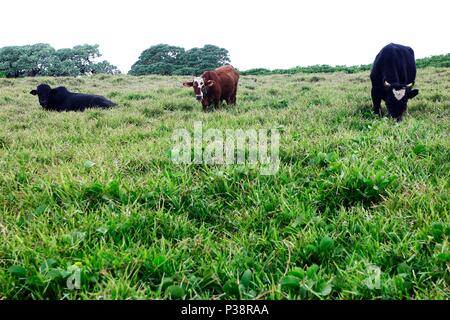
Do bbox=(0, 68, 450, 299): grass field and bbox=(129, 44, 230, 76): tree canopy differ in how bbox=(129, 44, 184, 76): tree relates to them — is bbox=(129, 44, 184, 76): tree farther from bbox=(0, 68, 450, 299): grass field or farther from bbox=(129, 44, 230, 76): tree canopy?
bbox=(0, 68, 450, 299): grass field

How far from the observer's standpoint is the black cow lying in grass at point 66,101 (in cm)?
958

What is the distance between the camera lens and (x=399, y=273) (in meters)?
2.15

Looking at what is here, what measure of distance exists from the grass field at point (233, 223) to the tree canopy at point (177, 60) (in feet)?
Answer: 143

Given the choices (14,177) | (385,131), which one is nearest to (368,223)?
(385,131)

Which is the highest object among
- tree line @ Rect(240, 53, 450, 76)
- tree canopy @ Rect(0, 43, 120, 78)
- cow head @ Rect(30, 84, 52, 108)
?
tree canopy @ Rect(0, 43, 120, 78)

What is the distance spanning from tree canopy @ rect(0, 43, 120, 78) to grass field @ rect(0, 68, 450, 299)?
40.6 metres

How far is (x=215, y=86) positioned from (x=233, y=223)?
698 cm

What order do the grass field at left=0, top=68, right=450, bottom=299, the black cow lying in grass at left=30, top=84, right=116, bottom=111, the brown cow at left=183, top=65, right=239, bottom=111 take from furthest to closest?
the black cow lying in grass at left=30, top=84, right=116, bottom=111 → the brown cow at left=183, top=65, right=239, bottom=111 → the grass field at left=0, top=68, right=450, bottom=299

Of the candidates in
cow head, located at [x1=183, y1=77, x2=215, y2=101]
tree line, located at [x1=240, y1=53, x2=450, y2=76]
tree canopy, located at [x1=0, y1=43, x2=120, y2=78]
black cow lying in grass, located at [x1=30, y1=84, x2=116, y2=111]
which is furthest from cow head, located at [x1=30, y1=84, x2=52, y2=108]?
tree canopy, located at [x1=0, y1=43, x2=120, y2=78]

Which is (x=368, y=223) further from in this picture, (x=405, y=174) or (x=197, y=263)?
(x=197, y=263)

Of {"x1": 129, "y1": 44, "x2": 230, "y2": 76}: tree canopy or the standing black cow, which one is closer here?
the standing black cow

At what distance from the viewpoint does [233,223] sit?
2.89 meters

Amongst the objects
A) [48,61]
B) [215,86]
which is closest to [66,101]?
[215,86]

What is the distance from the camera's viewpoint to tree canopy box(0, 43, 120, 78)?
4131 centimetres
